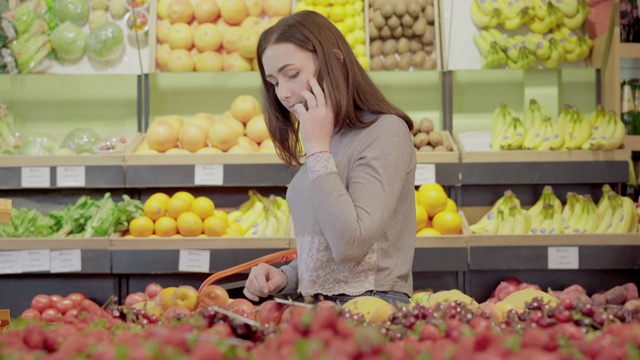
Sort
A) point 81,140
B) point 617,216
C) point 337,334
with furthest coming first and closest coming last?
1. point 81,140
2. point 617,216
3. point 337,334

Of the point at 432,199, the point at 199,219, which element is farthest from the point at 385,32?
the point at 199,219

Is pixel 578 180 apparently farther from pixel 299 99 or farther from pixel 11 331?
pixel 11 331

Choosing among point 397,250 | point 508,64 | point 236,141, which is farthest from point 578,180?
point 397,250

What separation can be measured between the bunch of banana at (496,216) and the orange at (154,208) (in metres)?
1.53

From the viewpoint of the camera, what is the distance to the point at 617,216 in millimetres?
4062

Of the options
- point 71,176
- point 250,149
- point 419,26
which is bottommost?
point 71,176

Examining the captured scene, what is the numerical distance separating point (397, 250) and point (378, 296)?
132 millimetres

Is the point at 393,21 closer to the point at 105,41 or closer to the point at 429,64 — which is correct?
the point at 429,64

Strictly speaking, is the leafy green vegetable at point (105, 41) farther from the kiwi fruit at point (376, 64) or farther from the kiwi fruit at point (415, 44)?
the kiwi fruit at point (415, 44)

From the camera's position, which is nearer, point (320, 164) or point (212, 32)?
point (320, 164)

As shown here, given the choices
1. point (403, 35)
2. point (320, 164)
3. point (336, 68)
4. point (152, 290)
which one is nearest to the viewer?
point (320, 164)

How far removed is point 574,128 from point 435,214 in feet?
2.86

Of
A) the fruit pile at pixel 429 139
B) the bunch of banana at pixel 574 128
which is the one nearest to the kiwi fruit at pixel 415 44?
the fruit pile at pixel 429 139

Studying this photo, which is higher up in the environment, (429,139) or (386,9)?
(386,9)
